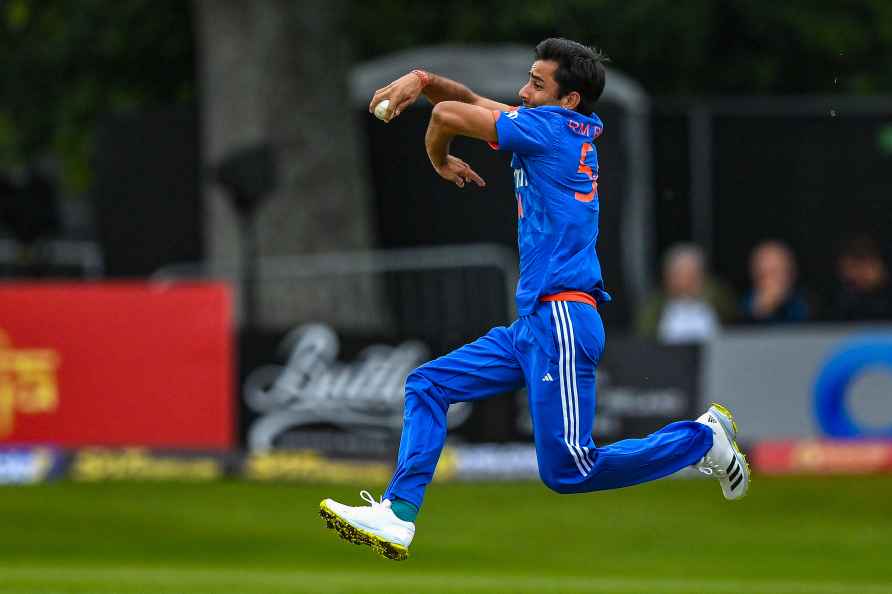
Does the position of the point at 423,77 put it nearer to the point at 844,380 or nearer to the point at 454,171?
the point at 454,171

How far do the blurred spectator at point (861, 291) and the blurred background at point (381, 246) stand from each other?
32mm

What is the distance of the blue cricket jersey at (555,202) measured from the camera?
8109 mm

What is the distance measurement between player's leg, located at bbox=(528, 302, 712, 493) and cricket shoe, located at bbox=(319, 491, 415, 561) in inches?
28.7

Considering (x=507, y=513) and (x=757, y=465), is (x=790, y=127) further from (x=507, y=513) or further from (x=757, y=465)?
(x=507, y=513)

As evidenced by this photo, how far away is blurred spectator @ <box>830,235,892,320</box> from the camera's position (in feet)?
52.2

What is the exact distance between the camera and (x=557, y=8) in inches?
938

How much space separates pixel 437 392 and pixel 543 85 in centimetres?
142

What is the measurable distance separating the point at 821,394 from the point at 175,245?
8.13 m

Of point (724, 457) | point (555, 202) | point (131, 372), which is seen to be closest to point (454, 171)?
point (555, 202)

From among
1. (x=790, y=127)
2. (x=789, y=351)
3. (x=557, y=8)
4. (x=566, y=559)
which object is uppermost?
(x=557, y=8)

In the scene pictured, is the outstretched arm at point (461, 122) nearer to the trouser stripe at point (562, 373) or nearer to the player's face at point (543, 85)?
the player's face at point (543, 85)

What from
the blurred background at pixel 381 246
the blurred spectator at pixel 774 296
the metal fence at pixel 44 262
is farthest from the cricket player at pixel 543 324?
the metal fence at pixel 44 262

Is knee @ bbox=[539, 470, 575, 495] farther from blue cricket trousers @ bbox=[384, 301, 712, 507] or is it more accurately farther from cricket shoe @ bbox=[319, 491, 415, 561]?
cricket shoe @ bbox=[319, 491, 415, 561]

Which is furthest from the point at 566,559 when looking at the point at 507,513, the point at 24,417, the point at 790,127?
the point at 790,127
